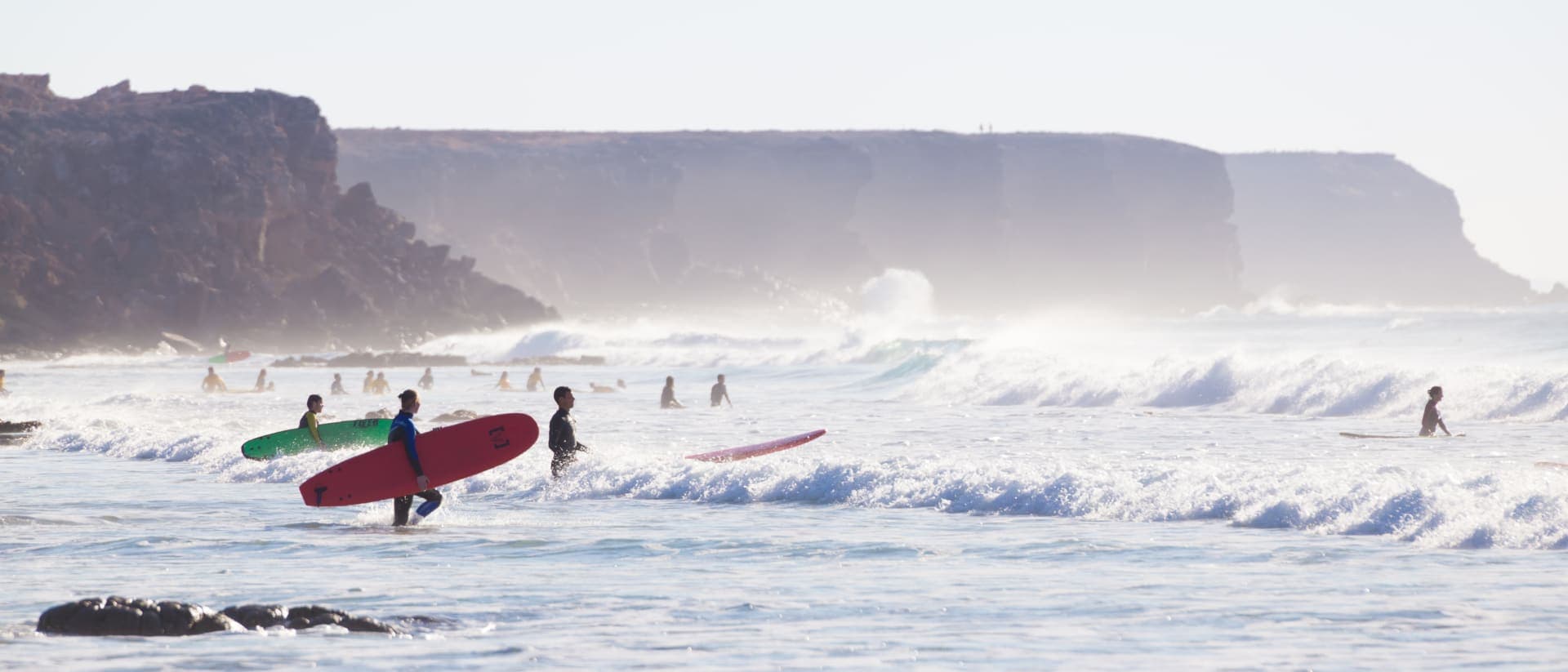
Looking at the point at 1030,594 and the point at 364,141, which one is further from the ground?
the point at 364,141

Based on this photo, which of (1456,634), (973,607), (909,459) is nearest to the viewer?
(1456,634)

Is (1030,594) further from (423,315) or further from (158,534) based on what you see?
(423,315)

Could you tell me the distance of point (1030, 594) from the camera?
9812mm

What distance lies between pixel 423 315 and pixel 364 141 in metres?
83.4

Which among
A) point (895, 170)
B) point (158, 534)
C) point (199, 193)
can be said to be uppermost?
point (895, 170)

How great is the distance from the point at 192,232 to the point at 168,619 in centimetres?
7304

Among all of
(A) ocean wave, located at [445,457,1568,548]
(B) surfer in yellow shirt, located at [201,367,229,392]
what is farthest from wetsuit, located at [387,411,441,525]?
(B) surfer in yellow shirt, located at [201,367,229,392]

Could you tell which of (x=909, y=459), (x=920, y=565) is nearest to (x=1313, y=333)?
(x=909, y=459)

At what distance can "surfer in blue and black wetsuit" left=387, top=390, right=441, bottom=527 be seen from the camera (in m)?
13.1

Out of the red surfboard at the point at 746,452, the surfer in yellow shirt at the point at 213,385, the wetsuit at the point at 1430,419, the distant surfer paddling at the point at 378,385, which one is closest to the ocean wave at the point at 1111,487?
the red surfboard at the point at 746,452

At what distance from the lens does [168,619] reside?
8406 millimetres

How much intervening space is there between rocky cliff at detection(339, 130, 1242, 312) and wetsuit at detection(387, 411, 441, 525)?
472ft

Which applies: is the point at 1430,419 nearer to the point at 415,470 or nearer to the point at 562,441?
the point at 562,441

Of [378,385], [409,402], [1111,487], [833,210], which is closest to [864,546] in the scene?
[1111,487]
